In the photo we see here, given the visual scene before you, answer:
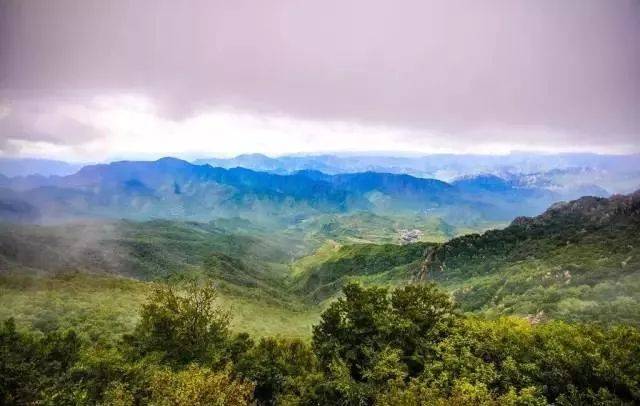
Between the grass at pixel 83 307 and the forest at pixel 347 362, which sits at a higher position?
the forest at pixel 347 362

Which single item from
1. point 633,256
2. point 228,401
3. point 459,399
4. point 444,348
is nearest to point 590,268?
point 633,256

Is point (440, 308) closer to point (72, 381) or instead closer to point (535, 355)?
point (535, 355)

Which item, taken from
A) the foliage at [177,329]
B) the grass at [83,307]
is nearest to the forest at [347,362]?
the foliage at [177,329]

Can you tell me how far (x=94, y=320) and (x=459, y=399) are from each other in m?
92.5

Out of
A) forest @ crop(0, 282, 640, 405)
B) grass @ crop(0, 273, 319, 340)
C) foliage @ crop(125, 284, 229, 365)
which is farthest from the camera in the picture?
grass @ crop(0, 273, 319, 340)

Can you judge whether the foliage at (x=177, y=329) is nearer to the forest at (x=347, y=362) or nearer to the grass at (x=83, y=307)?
the forest at (x=347, y=362)

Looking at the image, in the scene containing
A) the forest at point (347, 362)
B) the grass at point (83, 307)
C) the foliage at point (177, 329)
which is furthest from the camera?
the grass at point (83, 307)

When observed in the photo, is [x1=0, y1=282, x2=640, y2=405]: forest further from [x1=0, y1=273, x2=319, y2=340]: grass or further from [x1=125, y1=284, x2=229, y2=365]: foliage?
[x1=0, y1=273, x2=319, y2=340]: grass

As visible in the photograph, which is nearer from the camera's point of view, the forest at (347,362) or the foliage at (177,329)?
the forest at (347,362)

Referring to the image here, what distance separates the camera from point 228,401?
4106cm

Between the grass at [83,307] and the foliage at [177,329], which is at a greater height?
the foliage at [177,329]

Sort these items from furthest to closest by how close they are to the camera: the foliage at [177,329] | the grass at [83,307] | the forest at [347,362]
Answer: the grass at [83,307] → the foliage at [177,329] → the forest at [347,362]

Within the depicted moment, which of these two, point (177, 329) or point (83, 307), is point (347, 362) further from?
point (83, 307)

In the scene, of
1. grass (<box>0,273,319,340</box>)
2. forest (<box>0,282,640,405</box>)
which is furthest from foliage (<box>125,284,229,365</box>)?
grass (<box>0,273,319,340</box>)
